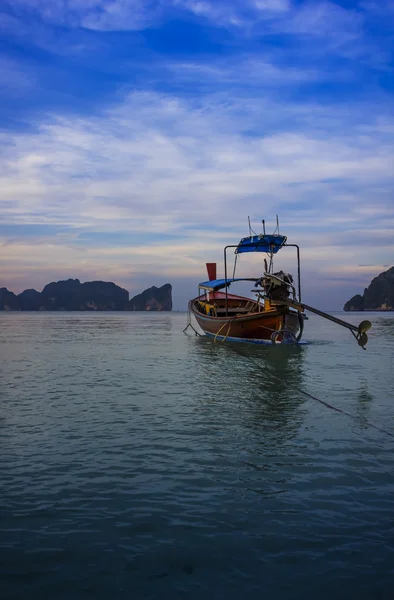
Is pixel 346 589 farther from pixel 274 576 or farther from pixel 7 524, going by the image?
pixel 7 524

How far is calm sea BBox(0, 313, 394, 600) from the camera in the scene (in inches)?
172

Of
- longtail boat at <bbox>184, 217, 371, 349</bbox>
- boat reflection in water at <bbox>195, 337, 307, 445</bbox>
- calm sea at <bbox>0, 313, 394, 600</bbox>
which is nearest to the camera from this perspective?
calm sea at <bbox>0, 313, 394, 600</bbox>

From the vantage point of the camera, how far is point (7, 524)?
539cm

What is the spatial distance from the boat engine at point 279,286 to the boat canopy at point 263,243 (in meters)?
6.46

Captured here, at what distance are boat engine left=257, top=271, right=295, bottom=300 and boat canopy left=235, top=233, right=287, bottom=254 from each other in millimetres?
6465

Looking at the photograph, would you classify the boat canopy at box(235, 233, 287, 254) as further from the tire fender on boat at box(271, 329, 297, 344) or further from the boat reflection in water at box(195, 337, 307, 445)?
the boat reflection in water at box(195, 337, 307, 445)

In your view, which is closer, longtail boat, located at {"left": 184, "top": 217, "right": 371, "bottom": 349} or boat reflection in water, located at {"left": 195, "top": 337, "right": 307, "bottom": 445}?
boat reflection in water, located at {"left": 195, "top": 337, "right": 307, "bottom": 445}

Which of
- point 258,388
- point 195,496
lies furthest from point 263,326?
point 195,496

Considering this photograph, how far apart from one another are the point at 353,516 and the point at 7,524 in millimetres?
3947

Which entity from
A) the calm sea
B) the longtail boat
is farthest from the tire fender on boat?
the calm sea

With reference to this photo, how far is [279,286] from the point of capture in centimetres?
2909

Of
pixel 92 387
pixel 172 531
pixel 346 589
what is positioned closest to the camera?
pixel 346 589

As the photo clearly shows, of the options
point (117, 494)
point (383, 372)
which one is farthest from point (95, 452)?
point (383, 372)

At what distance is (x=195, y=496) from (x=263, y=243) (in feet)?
101
